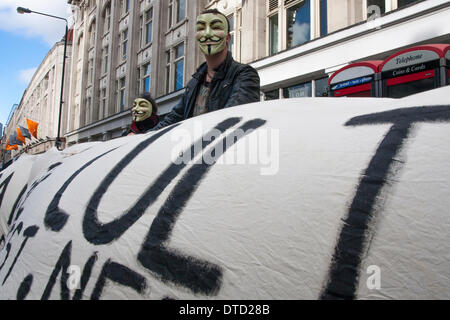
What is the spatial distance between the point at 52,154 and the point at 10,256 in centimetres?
99

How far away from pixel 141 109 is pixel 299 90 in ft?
21.6

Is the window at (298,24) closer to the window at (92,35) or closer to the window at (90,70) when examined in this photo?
the window at (90,70)

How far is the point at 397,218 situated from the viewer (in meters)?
0.63

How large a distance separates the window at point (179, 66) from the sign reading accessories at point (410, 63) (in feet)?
30.3

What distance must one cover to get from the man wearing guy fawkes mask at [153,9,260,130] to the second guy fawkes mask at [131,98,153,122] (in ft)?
2.85

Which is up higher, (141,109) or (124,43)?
(124,43)

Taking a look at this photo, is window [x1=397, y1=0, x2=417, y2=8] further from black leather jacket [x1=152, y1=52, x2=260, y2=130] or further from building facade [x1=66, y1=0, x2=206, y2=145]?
building facade [x1=66, y1=0, x2=206, y2=145]

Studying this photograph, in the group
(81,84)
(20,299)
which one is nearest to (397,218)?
(20,299)

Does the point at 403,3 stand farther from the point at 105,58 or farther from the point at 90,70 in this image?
the point at 90,70

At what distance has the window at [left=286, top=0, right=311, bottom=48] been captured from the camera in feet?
27.7

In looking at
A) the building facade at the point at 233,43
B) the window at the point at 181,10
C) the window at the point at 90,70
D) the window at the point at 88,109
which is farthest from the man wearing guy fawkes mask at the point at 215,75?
the window at the point at 90,70

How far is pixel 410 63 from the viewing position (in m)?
5.45

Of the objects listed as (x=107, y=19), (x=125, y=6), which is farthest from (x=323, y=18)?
(x=107, y=19)

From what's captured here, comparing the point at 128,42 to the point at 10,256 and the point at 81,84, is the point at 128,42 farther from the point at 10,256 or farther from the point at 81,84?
the point at 10,256
